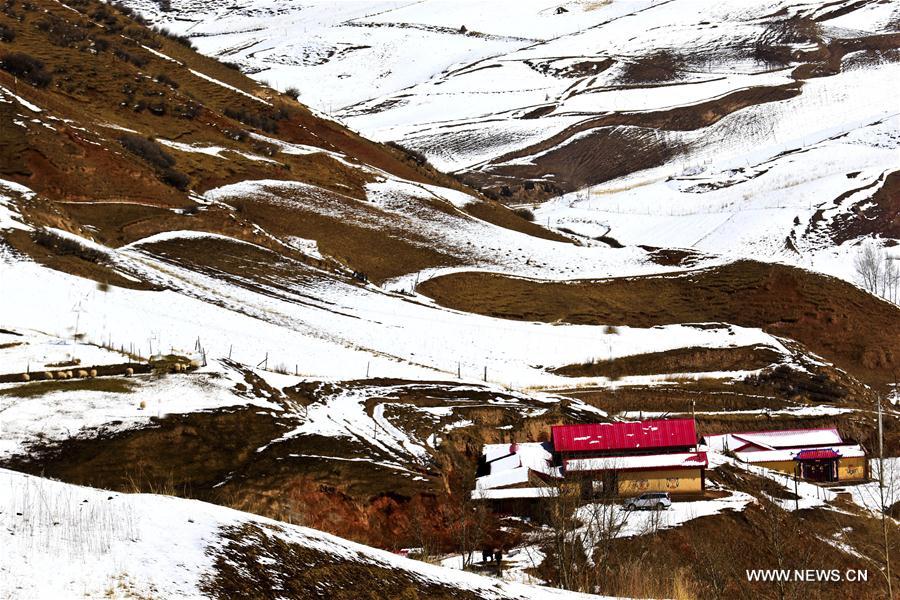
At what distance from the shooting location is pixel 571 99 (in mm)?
188625

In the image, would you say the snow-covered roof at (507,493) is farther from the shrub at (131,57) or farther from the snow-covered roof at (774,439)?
the shrub at (131,57)

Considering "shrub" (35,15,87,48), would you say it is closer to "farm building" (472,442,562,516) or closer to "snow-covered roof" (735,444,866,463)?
"farm building" (472,442,562,516)

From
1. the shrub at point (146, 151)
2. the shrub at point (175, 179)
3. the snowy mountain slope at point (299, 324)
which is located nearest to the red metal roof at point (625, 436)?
the snowy mountain slope at point (299, 324)

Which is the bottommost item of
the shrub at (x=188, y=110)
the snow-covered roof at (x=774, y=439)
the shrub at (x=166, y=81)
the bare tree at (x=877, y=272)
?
the snow-covered roof at (x=774, y=439)

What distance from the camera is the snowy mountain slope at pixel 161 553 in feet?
30.5

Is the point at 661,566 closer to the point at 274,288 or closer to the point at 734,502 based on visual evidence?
the point at 734,502

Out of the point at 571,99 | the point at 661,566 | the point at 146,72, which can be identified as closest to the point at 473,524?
the point at 661,566

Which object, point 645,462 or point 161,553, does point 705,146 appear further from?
point 161,553

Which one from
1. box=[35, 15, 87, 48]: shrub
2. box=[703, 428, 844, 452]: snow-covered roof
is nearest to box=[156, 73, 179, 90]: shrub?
box=[35, 15, 87, 48]: shrub

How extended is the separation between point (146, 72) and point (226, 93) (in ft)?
23.0

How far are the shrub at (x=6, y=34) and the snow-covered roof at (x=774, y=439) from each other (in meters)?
64.5

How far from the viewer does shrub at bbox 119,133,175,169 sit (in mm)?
66062

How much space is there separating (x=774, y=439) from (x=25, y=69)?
5723cm

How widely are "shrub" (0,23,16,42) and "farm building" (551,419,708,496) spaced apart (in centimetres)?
6445
